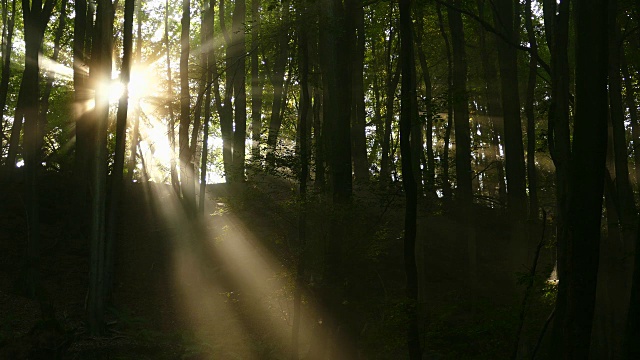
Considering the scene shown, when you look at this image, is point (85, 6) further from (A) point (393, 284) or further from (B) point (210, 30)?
(A) point (393, 284)

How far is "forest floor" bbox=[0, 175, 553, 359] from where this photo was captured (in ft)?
37.9

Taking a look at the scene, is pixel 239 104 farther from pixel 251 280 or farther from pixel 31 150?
pixel 31 150

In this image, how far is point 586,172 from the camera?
6773 mm

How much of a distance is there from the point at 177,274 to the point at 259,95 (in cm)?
805

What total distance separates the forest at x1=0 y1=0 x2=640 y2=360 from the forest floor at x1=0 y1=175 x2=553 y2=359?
7 centimetres

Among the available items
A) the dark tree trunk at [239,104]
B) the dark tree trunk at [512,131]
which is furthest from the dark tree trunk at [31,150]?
the dark tree trunk at [512,131]

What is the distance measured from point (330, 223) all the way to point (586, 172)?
20.5 ft

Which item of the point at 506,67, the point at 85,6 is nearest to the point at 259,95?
the point at 85,6

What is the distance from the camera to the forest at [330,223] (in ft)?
30.8

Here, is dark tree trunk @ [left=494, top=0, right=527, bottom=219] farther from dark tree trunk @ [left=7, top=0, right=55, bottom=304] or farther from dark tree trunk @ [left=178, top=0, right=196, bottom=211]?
dark tree trunk @ [left=7, top=0, right=55, bottom=304]

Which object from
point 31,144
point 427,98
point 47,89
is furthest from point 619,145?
point 47,89

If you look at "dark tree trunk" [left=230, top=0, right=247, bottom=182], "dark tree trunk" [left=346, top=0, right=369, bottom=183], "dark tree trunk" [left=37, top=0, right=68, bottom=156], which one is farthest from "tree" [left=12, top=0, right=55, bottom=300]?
"dark tree trunk" [left=346, top=0, right=369, bottom=183]

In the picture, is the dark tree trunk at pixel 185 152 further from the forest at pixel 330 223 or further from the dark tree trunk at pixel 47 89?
the dark tree trunk at pixel 47 89

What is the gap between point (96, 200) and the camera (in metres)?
14.3
